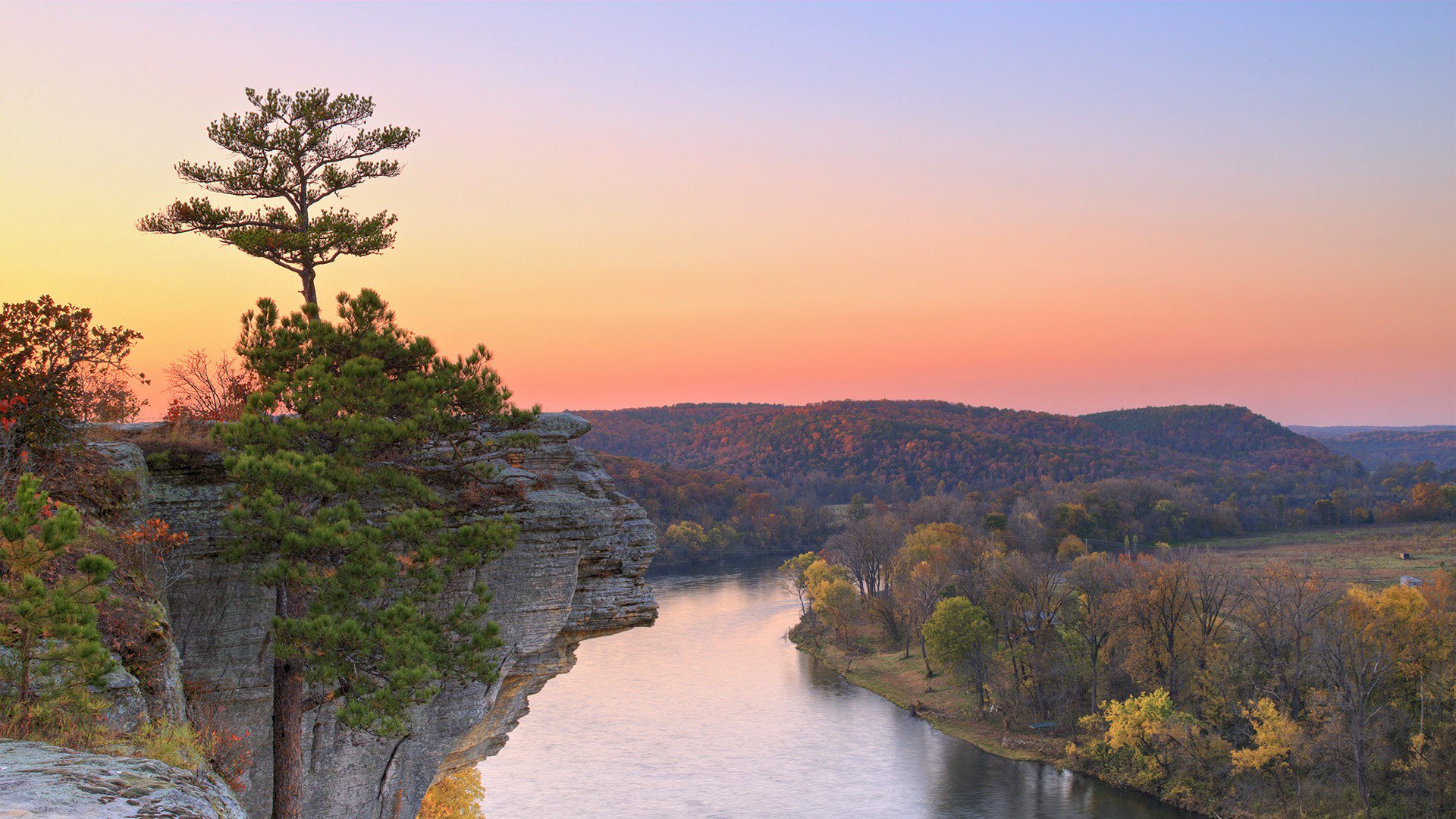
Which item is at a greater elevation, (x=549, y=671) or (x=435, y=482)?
(x=435, y=482)

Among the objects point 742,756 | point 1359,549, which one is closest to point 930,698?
point 742,756

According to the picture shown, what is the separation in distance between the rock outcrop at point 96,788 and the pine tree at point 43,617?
37.2 inches

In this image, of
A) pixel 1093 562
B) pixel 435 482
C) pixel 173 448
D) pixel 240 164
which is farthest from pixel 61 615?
pixel 1093 562

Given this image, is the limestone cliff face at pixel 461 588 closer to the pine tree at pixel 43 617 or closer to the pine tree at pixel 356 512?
the pine tree at pixel 356 512

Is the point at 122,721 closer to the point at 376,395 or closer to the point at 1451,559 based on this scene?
the point at 376,395


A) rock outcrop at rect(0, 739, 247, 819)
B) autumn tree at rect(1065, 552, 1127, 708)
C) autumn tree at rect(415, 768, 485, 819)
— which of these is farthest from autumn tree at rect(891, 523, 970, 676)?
rock outcrop at rect(0, 739, 247, 819)

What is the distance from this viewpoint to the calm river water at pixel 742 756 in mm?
36406

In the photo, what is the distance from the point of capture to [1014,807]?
121ft

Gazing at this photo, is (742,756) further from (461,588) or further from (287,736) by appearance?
(287,736)

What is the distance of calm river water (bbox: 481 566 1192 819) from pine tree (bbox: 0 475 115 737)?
27.3 meters

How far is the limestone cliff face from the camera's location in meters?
14.8

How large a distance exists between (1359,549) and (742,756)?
7078 centimetres

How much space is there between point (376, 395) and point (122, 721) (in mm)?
5430

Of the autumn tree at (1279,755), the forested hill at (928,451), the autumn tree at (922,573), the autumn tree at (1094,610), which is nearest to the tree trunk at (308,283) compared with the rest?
the autumn tree at (1279,755)
